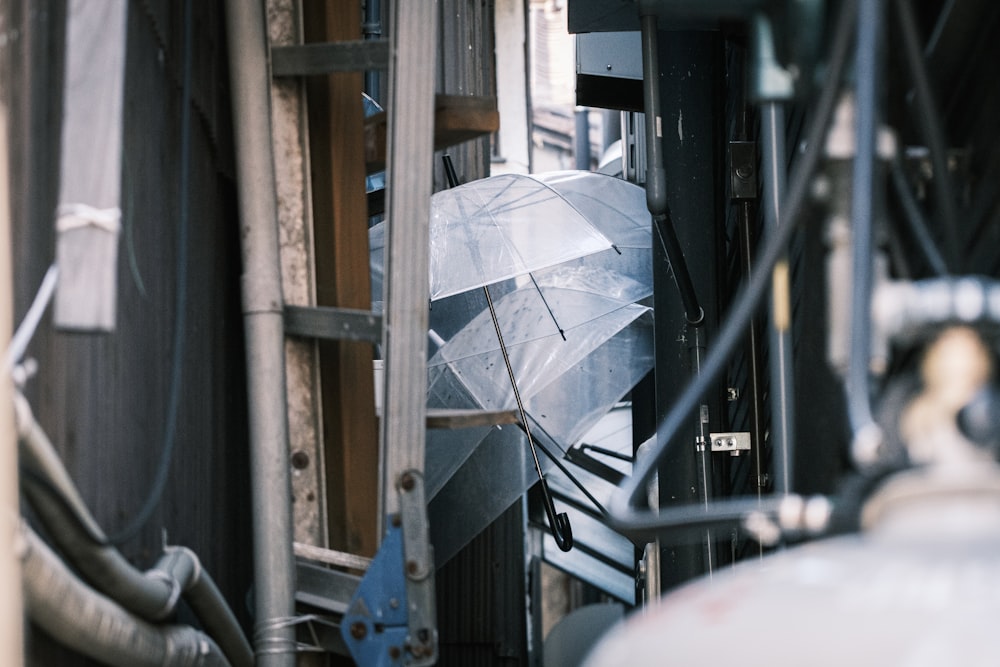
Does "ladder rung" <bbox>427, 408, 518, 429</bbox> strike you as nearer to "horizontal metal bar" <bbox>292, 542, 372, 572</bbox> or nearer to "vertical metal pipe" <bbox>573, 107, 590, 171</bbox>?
"horizontal metal bar" <bbox>292, 542, 372, 572</bbox>

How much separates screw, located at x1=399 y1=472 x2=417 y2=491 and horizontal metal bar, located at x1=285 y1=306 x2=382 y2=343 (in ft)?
1.35

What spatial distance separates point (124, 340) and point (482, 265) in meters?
3.28

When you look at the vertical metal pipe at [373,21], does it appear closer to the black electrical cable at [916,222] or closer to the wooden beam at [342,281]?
the wooden beam at [342,281]

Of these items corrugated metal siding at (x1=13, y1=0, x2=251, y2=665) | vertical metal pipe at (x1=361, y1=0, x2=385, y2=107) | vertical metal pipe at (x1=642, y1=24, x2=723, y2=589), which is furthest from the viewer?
vertical metal pipe at (x1=361, y1=0, x2=385, y2=107)

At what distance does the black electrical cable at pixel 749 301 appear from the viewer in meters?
1.93

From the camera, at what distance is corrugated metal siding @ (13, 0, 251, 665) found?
8.56 feet

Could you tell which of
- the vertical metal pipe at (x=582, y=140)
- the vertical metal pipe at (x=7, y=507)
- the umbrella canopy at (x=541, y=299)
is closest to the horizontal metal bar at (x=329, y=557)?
the vertical metal pipe at (x=7, y=507)

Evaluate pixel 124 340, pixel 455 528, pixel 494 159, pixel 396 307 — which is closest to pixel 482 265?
pixel 455 528

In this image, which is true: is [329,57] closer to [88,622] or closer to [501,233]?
[88,622]

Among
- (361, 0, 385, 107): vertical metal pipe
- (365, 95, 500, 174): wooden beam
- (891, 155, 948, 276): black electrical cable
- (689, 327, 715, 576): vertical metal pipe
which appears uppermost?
(361, 0, 385, 107): vertical metal pipe

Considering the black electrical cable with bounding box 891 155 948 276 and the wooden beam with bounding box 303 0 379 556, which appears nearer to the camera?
the black electrical cable with bounding box 891 155 948 276

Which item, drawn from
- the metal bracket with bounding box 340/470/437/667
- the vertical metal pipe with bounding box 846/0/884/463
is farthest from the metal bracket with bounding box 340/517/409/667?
the vertical metal pipe with bounding box 846/0/884/463

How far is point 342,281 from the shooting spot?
14.0 feet

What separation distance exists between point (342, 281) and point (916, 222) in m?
2.41
